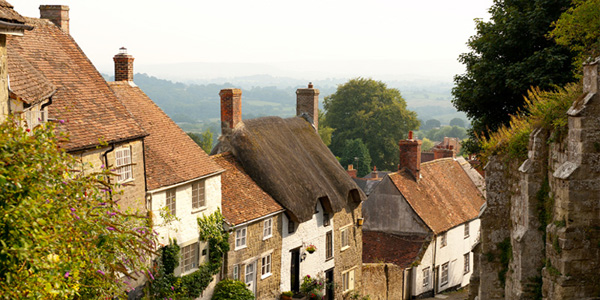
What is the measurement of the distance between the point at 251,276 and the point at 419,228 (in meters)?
12.8

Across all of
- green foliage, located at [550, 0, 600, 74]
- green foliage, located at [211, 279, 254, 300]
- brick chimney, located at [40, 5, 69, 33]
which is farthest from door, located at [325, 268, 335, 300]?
brick chimney, located at [40, 5, 69, 33]

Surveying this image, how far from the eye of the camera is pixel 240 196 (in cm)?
2836

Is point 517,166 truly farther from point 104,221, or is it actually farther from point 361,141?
point 361,141

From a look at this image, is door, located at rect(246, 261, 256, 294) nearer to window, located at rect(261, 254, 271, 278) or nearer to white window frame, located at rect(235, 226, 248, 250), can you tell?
window, located at rect(261, 254, 271, 278)

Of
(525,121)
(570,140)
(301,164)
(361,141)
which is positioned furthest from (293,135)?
(361,141)

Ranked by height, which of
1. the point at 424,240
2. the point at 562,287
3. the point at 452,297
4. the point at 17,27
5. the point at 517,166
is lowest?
the point at 452,297

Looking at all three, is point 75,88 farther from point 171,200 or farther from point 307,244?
point 307,244

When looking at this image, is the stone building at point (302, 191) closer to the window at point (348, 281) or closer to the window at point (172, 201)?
the window at point (348, 281)

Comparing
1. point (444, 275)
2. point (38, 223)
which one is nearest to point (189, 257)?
point (38, 223)

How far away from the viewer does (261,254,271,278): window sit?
2869cm

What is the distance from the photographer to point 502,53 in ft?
90.3

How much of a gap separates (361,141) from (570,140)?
67954mm

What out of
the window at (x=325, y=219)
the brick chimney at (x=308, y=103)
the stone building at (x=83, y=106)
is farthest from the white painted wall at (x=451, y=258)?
the stone building at (x=83, y=106)

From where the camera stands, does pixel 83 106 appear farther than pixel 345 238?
No
